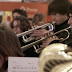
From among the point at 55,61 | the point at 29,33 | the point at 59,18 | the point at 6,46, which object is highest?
the point at 55,61

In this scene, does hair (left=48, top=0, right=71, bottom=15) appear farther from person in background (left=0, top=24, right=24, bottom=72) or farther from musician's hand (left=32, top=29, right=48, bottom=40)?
person in background (left=0, top=24, right=24, bottom=72)

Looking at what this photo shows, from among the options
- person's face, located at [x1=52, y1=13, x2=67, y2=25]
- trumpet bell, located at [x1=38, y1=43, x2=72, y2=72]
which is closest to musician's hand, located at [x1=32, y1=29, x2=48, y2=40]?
person's face, located at [x1=52, y1=13, x2=67, y2=25]

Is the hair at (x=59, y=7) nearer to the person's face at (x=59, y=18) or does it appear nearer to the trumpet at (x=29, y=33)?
the person's face at (x=59, y=18)

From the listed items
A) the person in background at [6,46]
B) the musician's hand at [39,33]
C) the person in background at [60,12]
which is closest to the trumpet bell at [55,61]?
the person in background at [6,46]

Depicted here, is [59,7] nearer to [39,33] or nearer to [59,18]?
[59,18]

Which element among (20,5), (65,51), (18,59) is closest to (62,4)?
(18,59)

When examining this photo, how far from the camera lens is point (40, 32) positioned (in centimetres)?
165

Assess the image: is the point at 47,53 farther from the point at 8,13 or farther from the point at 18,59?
the point at 8,13

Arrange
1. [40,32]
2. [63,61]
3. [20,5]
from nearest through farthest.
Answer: [63,61]
[40,32]
[20,5]

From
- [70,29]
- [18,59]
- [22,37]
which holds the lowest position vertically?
[22,37]

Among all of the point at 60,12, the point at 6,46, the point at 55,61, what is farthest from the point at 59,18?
the point at 55,61

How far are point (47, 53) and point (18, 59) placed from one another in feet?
1.71

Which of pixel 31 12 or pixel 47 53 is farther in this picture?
pixel 31 12

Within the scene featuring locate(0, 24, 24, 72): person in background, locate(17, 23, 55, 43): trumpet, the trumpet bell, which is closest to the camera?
the trumpet bell
